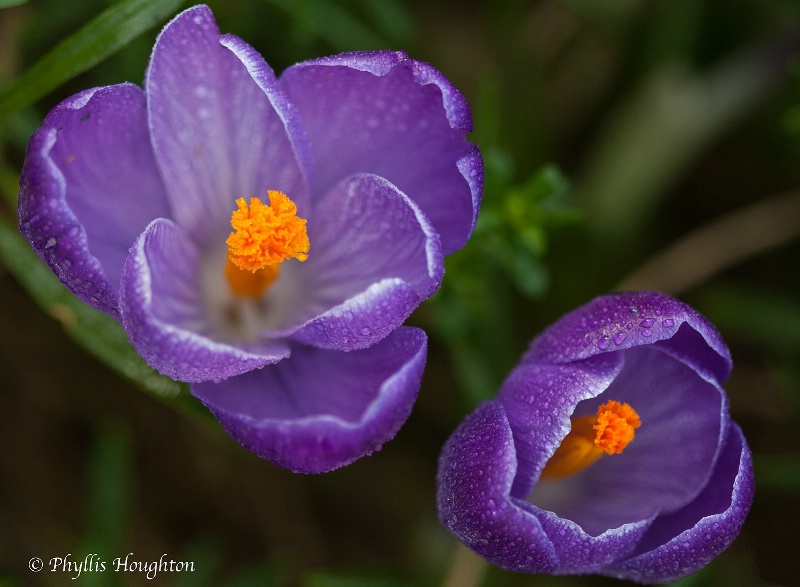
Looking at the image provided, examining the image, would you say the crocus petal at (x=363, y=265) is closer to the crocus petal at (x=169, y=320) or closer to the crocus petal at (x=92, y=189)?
the crocus petal at (x=169, y=320)

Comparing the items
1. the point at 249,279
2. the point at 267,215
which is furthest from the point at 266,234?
the point at 249,279

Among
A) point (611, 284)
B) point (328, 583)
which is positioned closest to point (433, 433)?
point (611, 284)

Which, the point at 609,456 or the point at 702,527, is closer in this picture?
the point at 702,527

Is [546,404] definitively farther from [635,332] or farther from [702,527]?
[702,527]

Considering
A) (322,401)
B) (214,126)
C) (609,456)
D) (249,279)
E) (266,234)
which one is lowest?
(609,456)

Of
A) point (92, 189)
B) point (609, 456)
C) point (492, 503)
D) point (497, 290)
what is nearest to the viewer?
point (492, 503)

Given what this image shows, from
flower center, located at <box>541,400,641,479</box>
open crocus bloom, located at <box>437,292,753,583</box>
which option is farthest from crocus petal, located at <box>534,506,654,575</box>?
flower center, located at <box>541,400,641,479</box>

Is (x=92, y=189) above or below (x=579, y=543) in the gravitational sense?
above
